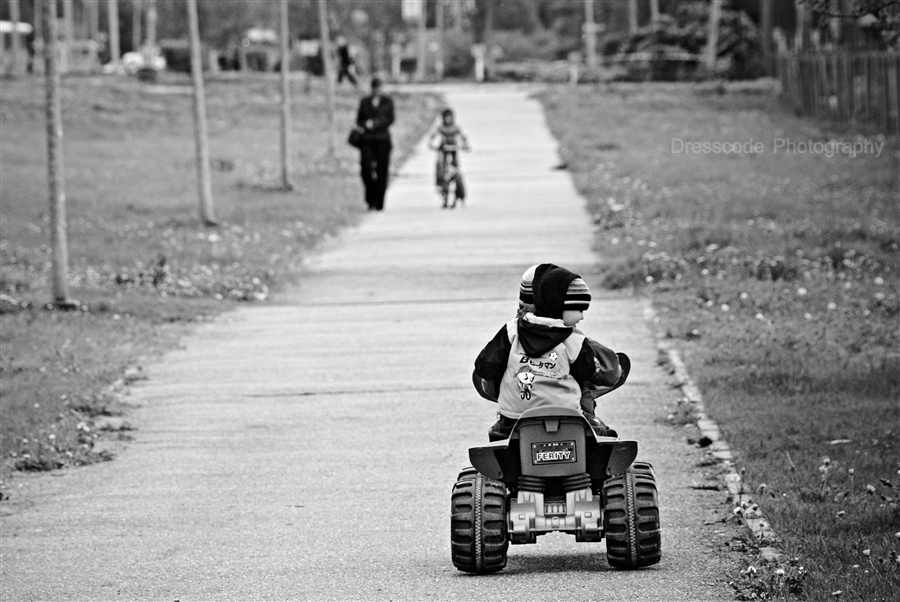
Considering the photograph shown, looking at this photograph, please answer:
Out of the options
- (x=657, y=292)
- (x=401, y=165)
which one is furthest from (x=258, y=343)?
(x=401, y=165)

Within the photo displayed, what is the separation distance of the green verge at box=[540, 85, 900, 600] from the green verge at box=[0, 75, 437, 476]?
4.18m

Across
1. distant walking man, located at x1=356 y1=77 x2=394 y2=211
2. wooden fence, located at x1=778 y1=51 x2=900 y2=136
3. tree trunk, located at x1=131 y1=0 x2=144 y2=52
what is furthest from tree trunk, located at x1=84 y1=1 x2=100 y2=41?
distant walking man, located at x1=356 y1=77 x2=394 y2=211

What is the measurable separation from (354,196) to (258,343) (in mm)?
12584

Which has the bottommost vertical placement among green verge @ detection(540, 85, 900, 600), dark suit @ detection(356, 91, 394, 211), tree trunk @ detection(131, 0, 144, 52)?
green verge @ detection(540, 85, 900, 600)

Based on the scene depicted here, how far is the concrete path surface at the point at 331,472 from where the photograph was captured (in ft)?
21.8

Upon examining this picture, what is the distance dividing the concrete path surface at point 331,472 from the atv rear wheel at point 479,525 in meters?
0.10

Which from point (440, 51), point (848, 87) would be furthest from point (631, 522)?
point (440, 51)

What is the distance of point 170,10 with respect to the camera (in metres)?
90.8

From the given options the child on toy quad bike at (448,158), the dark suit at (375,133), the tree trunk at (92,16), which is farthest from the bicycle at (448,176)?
the tree trunk at (92,16)

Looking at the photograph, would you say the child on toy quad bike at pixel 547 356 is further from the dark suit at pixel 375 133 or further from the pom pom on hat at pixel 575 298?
the dark suit at pixel 375 133

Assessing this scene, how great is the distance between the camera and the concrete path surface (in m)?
6.66

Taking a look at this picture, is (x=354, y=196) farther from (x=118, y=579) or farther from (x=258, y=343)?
(x=118, y=579)

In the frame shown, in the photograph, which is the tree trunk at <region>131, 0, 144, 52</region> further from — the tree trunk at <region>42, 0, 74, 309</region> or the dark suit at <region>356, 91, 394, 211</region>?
the tree trunk at <region>42, 0, 74, 309</region>

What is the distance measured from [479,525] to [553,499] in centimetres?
34
